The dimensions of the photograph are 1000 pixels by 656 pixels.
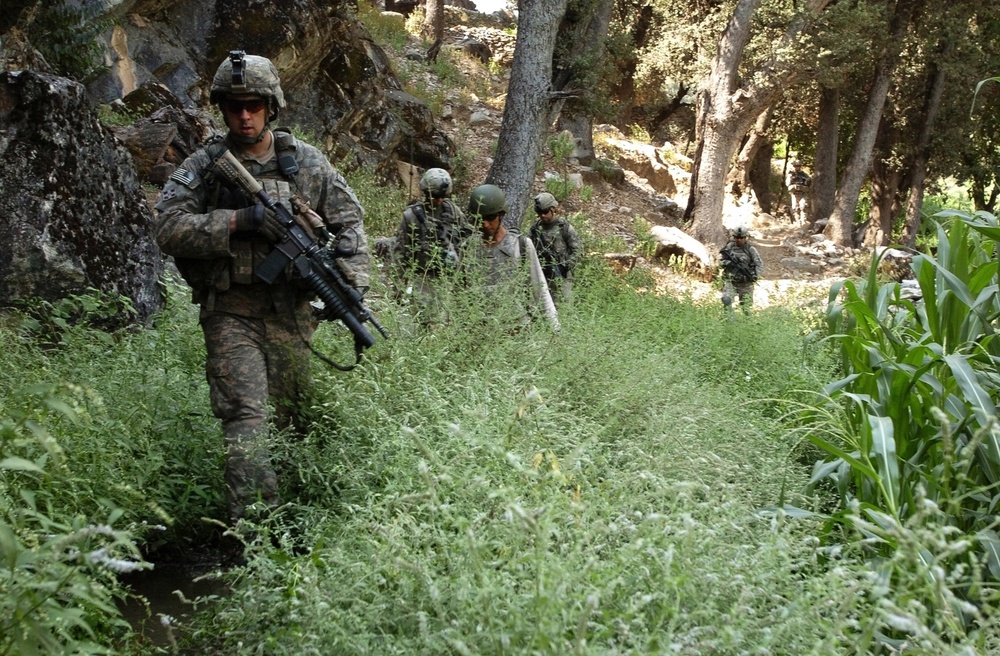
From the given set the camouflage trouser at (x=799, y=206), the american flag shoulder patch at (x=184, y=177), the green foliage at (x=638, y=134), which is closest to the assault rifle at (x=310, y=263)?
the american flag shoulder patch at (x=184, y=177)

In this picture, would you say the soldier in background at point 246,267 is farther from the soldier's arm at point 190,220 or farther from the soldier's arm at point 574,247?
the soldier's arm at point 574,247

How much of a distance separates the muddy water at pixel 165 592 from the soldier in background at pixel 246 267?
0.33 meters

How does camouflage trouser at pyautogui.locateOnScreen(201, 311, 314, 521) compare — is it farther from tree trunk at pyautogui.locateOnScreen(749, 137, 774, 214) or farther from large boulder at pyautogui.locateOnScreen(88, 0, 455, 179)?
tree trunk at pyautogui.locateOnScreen(749, 137, 774, 214)

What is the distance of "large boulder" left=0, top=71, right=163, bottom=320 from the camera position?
6.77 m

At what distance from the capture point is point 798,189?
113ft

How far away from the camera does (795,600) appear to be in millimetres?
2605

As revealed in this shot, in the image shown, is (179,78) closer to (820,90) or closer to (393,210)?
(393,210)

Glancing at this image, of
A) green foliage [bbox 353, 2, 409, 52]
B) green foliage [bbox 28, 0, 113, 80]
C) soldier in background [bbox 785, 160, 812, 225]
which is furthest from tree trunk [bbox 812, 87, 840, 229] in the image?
green foliage [bbox 28, 0, 113, 80]

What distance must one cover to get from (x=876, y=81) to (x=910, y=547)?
2146cm

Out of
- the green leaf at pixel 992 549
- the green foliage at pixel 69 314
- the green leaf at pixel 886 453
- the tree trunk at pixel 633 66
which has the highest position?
the tree trunk at pixel 633 66

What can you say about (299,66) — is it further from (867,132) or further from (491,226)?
(867,132)

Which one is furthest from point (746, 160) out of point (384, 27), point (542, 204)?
point (542, 204)

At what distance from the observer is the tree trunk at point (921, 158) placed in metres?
22.3

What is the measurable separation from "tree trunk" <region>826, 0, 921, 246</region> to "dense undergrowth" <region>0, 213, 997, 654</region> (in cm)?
1621
